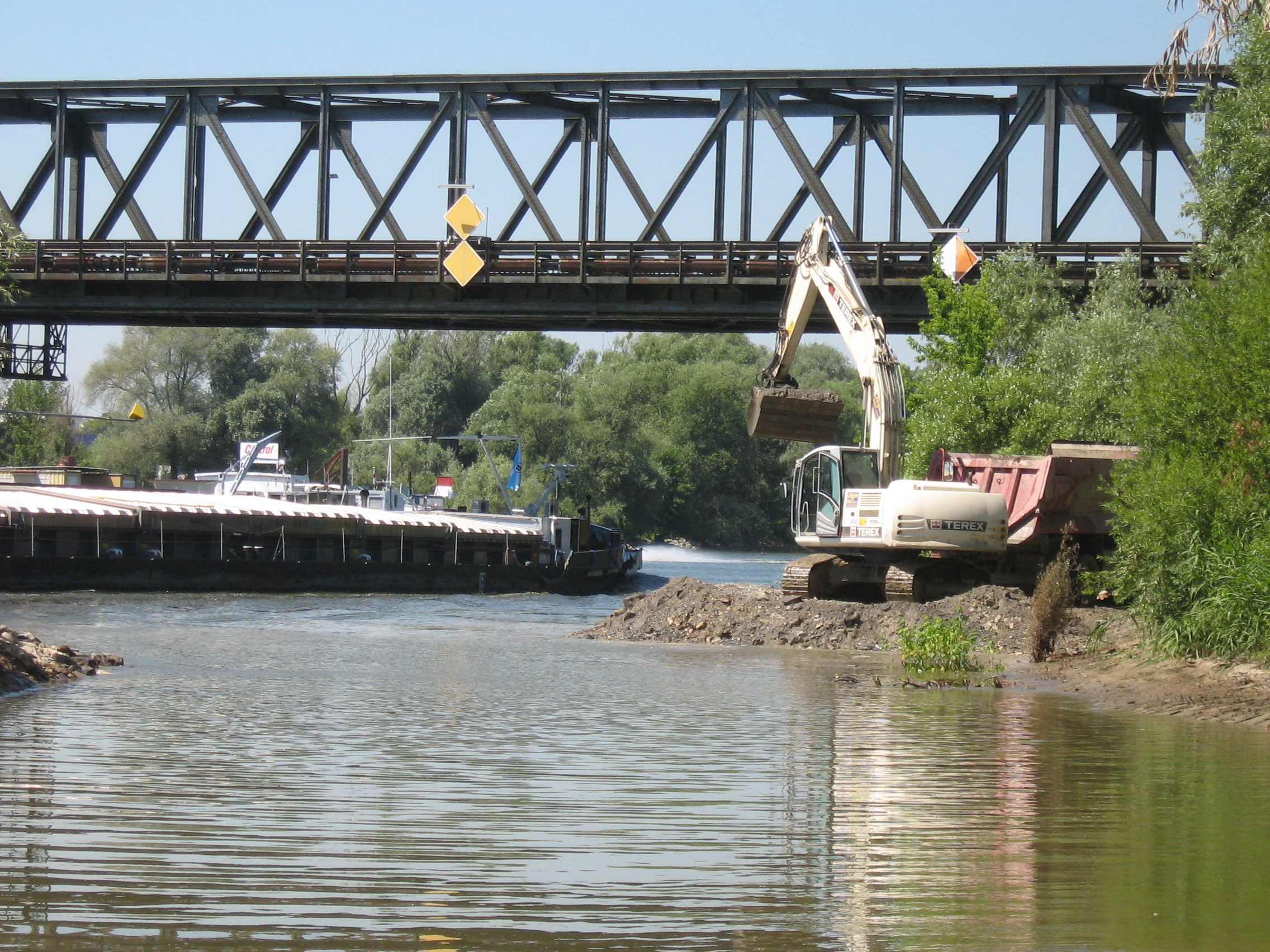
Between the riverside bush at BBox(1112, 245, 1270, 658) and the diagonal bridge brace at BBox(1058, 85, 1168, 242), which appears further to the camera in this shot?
the diagonal bridge brace at BBox(1058, 85, 1168, 242)

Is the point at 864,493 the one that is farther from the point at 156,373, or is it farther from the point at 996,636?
the point at 156,373

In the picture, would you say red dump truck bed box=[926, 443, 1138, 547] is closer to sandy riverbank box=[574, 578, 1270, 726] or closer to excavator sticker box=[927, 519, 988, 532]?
excavator sticker box=[927, 519, 988, 532]

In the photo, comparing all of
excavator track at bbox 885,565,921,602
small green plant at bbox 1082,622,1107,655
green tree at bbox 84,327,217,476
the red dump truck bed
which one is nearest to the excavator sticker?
the red dump truck bed

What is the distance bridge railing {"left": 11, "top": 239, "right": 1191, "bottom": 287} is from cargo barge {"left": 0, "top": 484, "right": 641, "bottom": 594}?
8431 mm

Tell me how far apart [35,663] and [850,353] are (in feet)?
51.4

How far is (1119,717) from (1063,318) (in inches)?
969

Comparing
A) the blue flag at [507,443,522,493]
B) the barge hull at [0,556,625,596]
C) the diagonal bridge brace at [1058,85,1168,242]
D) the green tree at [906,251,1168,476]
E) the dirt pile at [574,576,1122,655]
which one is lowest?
the barge hull at [0,556,625,596]

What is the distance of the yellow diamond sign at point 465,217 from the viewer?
41.1 meters

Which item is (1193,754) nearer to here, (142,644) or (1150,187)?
(142,644)

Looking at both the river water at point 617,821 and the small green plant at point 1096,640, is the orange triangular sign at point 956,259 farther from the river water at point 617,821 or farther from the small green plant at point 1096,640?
the river water at point 617,821

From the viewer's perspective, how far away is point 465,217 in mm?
41469

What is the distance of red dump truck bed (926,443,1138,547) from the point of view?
2605cm

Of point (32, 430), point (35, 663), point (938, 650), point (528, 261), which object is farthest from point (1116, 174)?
point (32, 430)

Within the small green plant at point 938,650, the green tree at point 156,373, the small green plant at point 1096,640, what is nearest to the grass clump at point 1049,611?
the small green plant at point 1096,640
